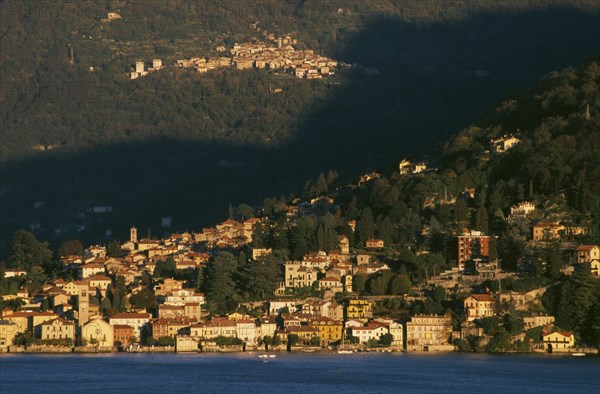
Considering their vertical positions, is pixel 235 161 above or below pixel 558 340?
above

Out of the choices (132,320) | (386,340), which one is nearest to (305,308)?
(386,340)

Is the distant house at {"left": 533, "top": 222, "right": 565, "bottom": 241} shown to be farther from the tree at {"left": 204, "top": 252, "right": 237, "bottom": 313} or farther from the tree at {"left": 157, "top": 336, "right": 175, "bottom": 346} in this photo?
the tree at {"left": 157, "top": 336, "right": 175, "bottom": 346}

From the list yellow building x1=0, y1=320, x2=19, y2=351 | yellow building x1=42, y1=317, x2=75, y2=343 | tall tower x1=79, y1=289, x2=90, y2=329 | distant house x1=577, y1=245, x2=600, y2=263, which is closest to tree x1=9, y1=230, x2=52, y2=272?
tall tower x1=79, y1=289, x2=90, y2=329

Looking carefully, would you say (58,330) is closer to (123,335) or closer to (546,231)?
(123,335)

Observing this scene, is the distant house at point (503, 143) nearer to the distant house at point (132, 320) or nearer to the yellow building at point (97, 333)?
the distant house at point (132, 320)

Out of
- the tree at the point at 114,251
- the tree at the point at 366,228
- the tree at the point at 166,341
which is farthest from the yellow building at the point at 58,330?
Answer: the tree at the point at 114,251

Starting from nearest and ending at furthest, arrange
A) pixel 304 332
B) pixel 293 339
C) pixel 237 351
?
1. pixel 293 339
2. pixel 237 351
3. pixel 304 332

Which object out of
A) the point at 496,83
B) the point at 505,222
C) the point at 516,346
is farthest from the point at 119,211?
the point at 516,346
